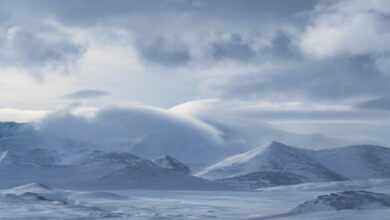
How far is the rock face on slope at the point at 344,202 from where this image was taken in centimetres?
6506

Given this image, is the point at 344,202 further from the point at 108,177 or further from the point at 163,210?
the point at 108,177

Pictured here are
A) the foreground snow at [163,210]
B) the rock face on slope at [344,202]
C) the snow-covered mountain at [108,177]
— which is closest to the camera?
the foreground snow at [163,210]

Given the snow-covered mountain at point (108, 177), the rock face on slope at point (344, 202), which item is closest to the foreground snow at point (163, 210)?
the rock face on slope at point (344, 202)

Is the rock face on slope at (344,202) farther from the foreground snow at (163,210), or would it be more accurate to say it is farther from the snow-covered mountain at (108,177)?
the snow-covered mountain at (108,177)

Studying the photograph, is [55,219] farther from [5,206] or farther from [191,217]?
[5,206]

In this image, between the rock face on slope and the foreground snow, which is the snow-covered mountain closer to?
the foreground snow

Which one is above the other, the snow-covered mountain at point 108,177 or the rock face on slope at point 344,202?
the snow-covered mountain at point 108,177

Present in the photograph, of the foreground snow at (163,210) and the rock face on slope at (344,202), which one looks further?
the rock face on slope at (344,202)

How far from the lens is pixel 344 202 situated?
219 feet

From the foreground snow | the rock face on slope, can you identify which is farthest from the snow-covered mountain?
the rock face on slope

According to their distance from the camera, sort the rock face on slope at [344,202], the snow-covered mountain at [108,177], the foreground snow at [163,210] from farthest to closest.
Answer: the snow-covered mountain at [108,177]
the rock face on slope at [344,202]
the foreground snow at [163,210]

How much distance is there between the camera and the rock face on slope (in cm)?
6506

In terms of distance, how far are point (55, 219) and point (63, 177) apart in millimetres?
101151

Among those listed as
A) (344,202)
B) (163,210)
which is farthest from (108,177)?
(344,202)
